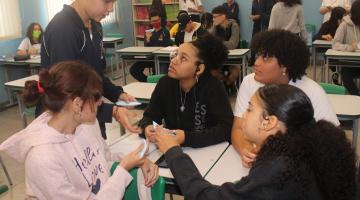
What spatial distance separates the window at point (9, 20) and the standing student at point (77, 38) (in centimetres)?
401

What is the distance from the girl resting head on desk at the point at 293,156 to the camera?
116 cm

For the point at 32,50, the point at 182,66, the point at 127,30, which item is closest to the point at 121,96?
the point at 182,66

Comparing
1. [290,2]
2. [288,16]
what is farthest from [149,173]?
[288,16]

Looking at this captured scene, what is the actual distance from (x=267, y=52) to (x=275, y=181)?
1.11 meters

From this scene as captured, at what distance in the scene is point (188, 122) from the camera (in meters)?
2.25

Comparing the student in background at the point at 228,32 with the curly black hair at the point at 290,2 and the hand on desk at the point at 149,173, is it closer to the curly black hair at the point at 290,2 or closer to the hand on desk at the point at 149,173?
the curly black hair at the point at 290,2

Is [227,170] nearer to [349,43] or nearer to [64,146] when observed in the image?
[64,146]

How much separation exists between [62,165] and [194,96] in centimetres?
98

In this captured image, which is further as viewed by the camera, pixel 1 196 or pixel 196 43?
pixel 1 196

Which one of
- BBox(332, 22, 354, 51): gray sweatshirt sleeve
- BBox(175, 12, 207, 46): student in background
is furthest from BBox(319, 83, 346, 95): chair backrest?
BBox(175, 12, 207, 46): student in background

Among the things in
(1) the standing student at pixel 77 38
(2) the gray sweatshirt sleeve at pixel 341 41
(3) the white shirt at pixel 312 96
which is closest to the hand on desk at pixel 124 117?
(1) the standing student at pixel 77 38

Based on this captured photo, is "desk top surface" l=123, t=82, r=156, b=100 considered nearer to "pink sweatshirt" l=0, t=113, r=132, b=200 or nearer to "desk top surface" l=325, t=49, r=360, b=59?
"pink sweatshirt" l=0, t=113, r=132, b=200

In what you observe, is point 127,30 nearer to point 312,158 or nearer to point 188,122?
point 188,122

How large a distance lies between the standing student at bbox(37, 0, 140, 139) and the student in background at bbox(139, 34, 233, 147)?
0.21 meters
